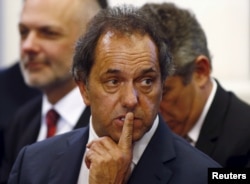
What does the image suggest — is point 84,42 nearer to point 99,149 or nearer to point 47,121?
point 99,149

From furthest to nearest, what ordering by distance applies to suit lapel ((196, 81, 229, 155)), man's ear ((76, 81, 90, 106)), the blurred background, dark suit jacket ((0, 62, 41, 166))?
the blurred background < dark suit jacket ((0, 62, 41, 166)) < suit lapel ((196, 81, 229, 155)) < man's ear ((76, 81, 90, 106))

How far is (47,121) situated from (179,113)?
920 millimetres

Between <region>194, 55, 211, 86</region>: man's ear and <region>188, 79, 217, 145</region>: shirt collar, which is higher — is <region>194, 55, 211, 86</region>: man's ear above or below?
above

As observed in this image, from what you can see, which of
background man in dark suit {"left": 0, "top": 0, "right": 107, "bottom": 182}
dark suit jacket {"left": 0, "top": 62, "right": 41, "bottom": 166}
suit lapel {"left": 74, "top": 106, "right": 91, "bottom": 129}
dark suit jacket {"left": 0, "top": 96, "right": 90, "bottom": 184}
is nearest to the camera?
suit lapel {"left": 74, "top": 106, "right": 91, "bottom": 129}

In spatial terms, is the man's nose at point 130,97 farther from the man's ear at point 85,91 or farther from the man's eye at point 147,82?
the man's ear at point 85,91

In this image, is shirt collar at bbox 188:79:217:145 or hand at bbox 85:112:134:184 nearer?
hand at bbox 85:112:134:184

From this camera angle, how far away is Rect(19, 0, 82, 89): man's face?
465cm

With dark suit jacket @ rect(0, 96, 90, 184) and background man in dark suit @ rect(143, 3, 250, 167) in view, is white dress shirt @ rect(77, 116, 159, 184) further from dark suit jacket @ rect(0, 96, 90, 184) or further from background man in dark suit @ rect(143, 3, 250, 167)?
dark suit jacket @ rect(0, 96, 90, 184)

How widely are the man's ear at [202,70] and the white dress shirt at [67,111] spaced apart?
78 centimetres

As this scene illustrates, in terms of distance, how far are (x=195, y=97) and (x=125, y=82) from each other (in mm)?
1052

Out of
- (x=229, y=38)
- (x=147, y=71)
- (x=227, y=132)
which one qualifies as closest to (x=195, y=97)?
(x=227, y=132)

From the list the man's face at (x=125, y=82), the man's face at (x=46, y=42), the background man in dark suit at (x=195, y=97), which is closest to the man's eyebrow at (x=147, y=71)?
the man's face at (x=125, y=82)

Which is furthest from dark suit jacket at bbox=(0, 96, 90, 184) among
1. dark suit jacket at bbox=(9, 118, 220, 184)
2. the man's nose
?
the man's nose

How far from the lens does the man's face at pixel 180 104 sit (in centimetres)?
390
